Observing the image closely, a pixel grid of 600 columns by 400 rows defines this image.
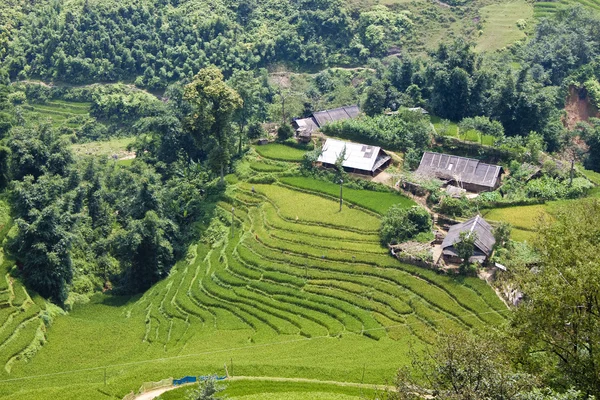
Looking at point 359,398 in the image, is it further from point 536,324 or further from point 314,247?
point 314,247

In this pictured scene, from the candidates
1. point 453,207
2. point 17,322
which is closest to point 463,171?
point 453,207

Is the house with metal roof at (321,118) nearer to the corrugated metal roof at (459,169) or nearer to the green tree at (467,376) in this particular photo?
the corrugated metal roof at (459,169)

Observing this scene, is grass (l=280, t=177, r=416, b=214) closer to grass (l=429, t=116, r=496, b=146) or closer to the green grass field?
grass (l=429, t=116, r=496, b=146)

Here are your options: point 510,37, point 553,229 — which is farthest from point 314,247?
point 510,37

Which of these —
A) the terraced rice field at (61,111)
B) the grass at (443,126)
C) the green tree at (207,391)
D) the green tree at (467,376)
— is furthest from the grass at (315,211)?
the terraced rice field at (61,111)

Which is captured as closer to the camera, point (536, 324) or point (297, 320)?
point (536, 324)

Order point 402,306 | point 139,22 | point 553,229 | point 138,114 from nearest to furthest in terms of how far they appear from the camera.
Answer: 1. point 553,229
2. point 402,306
3. point 138,114
4. point 139,22
